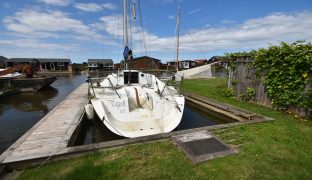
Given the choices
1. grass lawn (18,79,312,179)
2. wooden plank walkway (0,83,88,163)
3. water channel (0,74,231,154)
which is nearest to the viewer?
grass lawn (18,79,312,179)

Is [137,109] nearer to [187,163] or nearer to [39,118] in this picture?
[187,163]

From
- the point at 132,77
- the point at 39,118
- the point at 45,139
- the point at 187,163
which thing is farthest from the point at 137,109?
the point at 39,118

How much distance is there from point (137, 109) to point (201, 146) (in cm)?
277

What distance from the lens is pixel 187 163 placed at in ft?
10.9

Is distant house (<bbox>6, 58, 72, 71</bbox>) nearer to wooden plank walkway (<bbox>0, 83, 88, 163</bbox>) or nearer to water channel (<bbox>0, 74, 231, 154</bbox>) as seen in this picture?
water channel (<bbox>0, 74, 231, 154</bbox>)

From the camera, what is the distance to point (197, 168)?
318cm

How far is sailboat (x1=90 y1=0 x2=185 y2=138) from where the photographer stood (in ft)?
17.1

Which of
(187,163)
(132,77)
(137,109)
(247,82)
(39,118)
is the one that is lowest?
(39,118)

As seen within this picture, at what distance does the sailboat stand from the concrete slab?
3.38 ft

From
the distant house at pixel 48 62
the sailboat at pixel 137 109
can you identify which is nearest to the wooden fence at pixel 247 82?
the sailboat at pixel 137 109

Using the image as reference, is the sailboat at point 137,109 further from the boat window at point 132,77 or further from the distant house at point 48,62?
the distant house at point 48,62

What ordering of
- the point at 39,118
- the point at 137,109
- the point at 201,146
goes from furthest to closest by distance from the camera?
the point at 39,118, the point at 137,109, the point at 201,146

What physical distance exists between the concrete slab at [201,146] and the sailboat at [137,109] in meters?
1.03

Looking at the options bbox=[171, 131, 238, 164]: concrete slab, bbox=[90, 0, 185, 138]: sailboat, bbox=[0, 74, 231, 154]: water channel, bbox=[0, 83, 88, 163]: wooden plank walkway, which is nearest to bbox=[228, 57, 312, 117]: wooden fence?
bbox=[0, 74, 231, 154]: water channel
